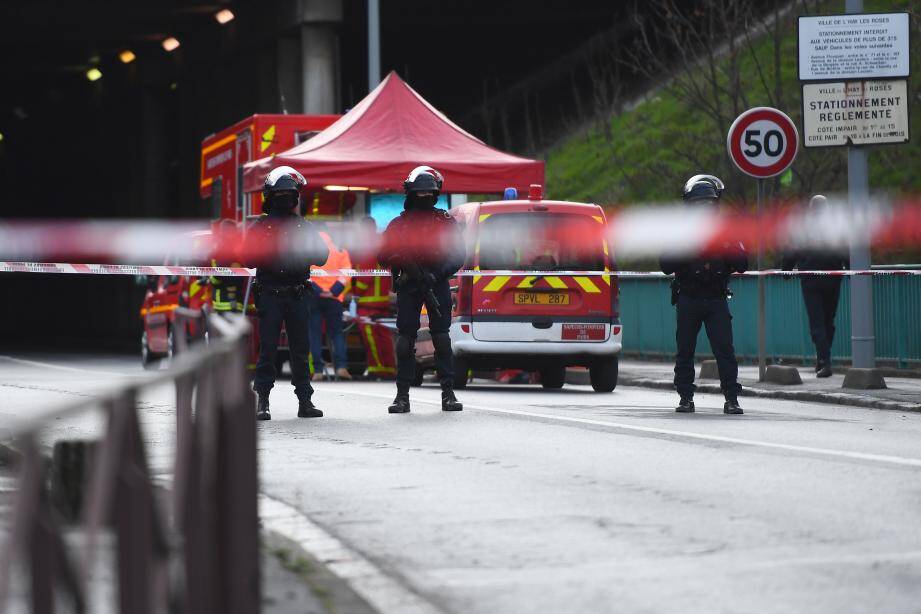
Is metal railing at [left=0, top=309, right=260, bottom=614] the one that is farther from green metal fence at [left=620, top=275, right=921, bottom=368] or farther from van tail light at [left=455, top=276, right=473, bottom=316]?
green metal fence at [left=620, top=275, right=921, bottom=368]

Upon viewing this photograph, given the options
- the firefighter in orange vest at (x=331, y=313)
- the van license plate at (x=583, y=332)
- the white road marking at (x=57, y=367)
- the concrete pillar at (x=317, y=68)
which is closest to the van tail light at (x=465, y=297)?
the van license plate at (x=583, y=332)

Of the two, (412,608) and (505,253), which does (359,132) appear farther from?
(412,608)

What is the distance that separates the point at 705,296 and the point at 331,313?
6.07m

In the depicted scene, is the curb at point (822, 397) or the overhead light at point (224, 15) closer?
the curb at point (822, 397)

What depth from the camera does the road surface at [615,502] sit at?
5.81 m

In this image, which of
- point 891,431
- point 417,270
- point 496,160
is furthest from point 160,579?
point 496,160

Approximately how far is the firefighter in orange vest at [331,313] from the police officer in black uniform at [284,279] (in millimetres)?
5353

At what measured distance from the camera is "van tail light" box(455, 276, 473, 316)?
16.5 m

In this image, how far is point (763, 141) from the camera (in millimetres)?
16984

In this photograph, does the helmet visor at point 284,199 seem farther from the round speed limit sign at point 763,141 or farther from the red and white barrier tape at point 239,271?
the round speed limit sign at point 763,141

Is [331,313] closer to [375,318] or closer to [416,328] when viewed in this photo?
[375,318]

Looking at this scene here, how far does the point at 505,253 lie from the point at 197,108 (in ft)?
105

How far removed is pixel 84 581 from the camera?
3.13 metres

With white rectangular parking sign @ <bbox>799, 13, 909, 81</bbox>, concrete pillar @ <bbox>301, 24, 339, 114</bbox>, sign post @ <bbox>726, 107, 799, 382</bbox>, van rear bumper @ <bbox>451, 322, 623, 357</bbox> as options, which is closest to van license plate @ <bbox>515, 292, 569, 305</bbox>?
van rear bumper @ <bbox>451, 322, 623, 357</bbox>
